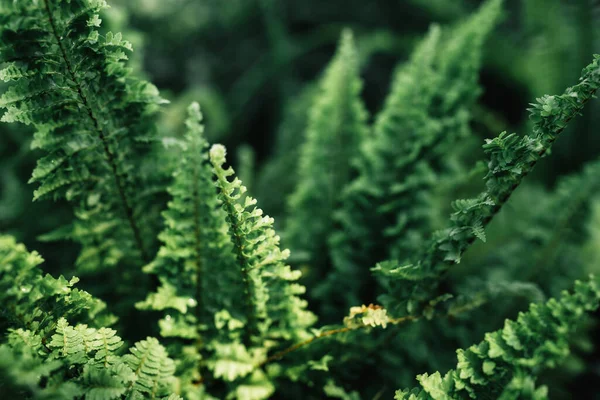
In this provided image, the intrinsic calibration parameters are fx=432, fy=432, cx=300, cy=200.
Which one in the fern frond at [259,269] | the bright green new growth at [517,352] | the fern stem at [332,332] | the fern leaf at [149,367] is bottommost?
the bright green new growth at [517,352]

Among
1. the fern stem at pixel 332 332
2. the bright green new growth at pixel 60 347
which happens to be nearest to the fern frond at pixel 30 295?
the bright green new growth at pixel 60 347

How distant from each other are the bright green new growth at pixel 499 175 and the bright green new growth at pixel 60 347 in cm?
43

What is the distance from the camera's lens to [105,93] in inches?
30.0

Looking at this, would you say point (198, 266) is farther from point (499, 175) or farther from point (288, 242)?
point (499, 175)

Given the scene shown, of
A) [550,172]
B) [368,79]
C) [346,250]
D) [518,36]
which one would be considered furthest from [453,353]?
[518,36]

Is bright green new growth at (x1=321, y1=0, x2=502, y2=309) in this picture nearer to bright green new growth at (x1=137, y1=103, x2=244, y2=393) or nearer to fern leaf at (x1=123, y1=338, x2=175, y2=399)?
bright green new growth at (x1=137, y1=103, x2=244, y2=393)

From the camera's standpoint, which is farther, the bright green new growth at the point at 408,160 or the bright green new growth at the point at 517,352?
the bright green new growth at the point at 408,160

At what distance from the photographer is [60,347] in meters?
0.66

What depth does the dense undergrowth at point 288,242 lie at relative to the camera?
0.66 metres

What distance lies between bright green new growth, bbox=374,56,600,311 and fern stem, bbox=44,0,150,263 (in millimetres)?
515

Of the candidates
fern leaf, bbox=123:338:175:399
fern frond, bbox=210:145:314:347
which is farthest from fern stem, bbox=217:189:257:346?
fern leaf, bbox=123:338:175:399

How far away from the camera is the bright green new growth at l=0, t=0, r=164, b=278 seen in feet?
2.14

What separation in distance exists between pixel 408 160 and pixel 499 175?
342 mm

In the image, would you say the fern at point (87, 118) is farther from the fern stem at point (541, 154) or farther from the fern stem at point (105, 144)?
the fern stem at point (541, 154)
